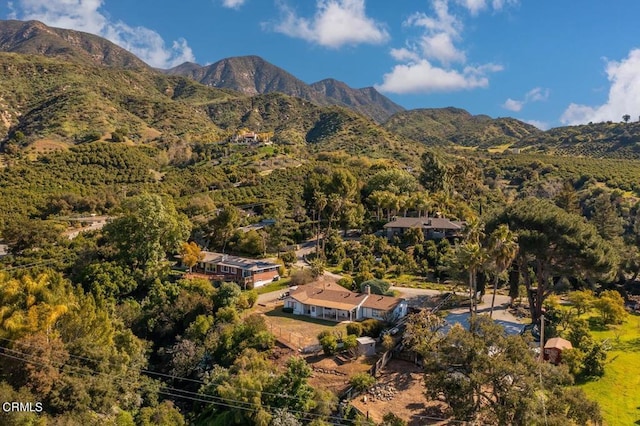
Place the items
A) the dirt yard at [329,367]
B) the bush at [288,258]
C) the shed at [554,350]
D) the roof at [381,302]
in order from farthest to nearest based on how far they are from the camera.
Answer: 1. the bush at [288,258]
2. the roof at [381,302]
3. the shed at [554,350]
4. the dirt yard at [329,367]

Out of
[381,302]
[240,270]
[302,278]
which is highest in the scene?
[240,270]

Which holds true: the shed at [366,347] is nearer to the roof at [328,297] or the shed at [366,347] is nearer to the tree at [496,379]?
the roof at [328,297]

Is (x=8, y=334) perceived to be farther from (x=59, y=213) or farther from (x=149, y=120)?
(x=149, y=120)

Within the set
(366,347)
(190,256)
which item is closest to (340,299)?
(366,347)

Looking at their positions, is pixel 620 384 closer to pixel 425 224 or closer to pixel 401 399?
pixel 401 399

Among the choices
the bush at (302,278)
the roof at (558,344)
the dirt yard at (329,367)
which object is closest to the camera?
the dirt yard at (329,367)

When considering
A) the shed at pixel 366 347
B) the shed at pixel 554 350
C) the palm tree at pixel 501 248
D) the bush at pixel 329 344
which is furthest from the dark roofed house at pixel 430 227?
the bush at pixel 329 344
